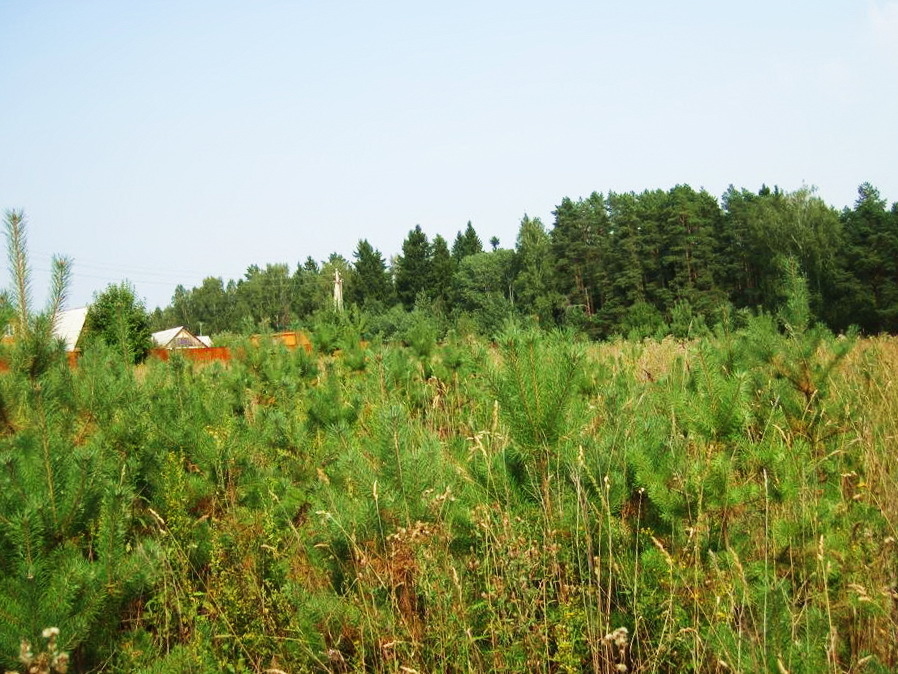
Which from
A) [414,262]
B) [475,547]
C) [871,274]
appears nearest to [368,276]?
[414,262]

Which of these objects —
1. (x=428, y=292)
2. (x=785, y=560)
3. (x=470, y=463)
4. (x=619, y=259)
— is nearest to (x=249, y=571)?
(x=470, y=463)

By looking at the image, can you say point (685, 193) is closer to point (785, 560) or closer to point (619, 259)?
point (619, 259)

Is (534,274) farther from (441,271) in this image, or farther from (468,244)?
(468,244)

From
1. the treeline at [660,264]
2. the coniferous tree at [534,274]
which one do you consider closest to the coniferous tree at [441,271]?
the treeline at [660,264]

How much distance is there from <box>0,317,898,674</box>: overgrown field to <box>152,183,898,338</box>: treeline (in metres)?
19.6

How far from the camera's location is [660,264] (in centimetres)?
4325

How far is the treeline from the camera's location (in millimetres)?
29828

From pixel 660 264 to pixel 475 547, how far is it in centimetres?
4340

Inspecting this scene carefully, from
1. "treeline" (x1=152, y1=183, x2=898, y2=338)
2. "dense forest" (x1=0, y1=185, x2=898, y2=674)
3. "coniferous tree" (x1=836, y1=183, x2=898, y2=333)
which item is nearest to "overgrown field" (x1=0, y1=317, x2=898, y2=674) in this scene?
"dense forest" (x1=0, y1=185, x2=898, y2=674)

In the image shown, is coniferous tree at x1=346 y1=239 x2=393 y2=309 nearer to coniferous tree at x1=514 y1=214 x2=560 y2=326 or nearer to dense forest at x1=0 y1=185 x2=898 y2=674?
coniferous tree at x1=514 y1=214 x2=560 y2=326

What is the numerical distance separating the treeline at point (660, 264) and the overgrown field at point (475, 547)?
19600 millimetres

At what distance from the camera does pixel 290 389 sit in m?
5.19

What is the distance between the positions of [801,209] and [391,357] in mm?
35574

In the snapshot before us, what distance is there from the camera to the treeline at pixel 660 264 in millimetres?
29828
